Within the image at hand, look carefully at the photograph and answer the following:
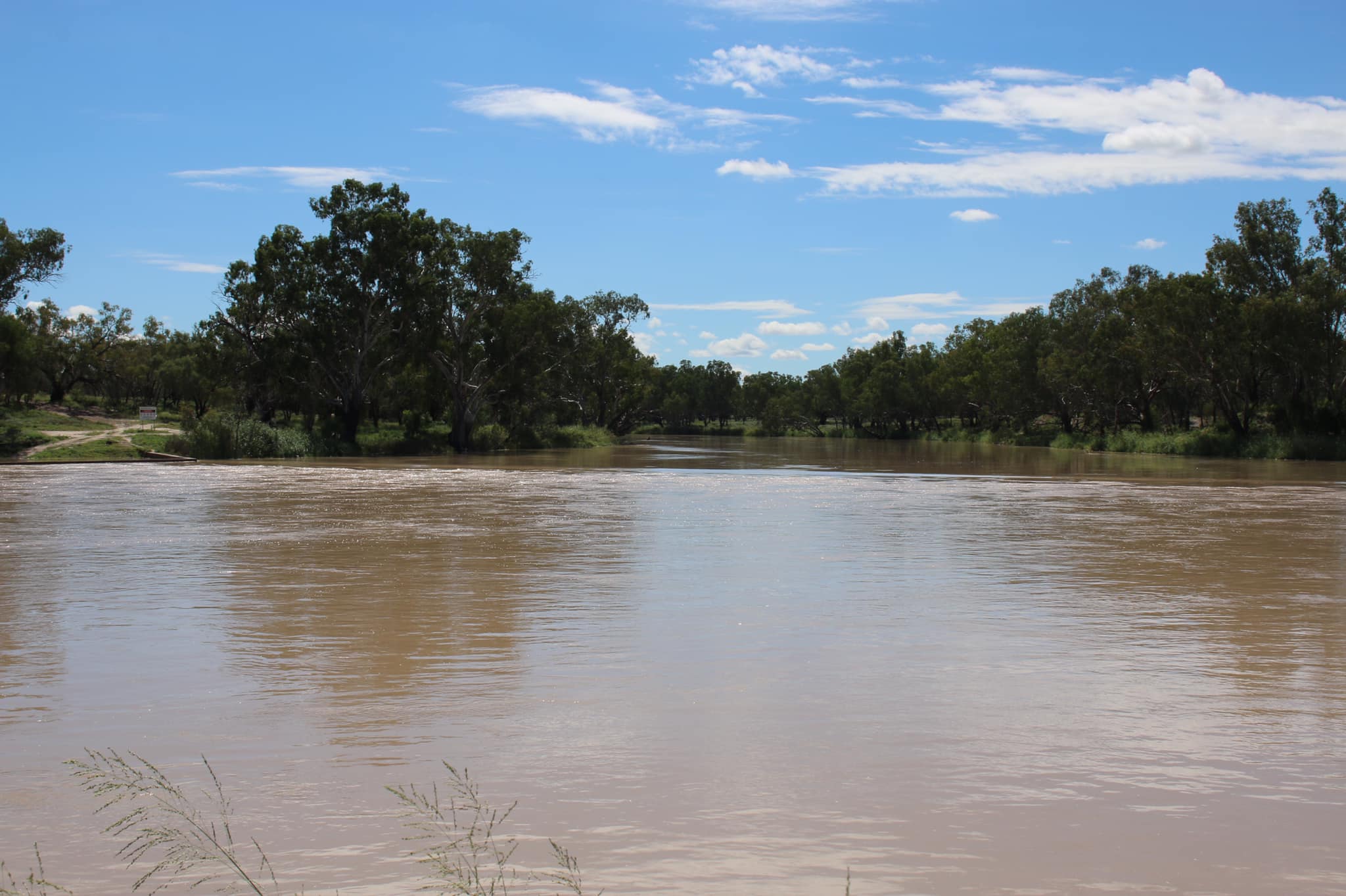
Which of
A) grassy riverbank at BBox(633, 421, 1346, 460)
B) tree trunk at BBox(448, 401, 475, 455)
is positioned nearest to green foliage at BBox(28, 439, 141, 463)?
tree trunk at BBox(448, 401, 475, 455)

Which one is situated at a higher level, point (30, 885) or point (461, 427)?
point (461, 427)

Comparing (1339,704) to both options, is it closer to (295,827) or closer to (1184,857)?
(1184,857)

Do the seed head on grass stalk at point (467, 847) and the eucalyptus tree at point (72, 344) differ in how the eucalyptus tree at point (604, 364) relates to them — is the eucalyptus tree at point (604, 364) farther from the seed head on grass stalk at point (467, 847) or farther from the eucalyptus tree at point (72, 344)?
the seed head on grass stalk at point (467, 847)

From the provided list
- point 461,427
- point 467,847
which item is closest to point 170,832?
point 467,847

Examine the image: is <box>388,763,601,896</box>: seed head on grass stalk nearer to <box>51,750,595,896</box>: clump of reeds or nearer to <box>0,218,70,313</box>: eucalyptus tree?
<box>51,750,595,896</box>: clump of reeds

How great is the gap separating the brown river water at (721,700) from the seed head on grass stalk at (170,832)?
9 cm

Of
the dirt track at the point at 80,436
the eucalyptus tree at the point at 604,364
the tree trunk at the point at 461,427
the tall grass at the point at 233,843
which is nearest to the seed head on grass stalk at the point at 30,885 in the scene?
the tall grass at the point at 233,843

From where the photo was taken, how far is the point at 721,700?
24.6 feet

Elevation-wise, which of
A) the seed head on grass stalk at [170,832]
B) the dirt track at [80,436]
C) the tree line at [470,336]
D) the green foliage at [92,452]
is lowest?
the seed head on grass stalk at [170,832]

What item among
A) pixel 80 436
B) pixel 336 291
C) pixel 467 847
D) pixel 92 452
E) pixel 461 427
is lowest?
pixel 467 847

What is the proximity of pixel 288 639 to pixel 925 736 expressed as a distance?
5.77 metres

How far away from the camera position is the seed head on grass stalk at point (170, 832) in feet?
14.9

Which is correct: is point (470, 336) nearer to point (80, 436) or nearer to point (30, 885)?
point (80, 436)

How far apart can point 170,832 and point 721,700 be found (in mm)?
3691
